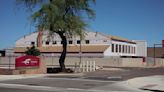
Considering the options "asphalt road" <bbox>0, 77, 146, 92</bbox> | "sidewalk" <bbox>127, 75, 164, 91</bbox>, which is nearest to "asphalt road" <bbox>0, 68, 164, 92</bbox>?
"asphalt road" <bbox>0, 77, 146, 92</bbox>

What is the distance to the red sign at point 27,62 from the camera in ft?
117

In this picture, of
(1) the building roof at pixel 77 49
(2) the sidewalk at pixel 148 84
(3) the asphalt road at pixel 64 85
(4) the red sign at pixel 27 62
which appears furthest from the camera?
(1) the building roof at pixel 77 49

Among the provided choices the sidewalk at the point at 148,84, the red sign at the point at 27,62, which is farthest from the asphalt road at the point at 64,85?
the red sign at the point at 27,62

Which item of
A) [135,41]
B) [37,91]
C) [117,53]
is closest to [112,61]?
[117,53]

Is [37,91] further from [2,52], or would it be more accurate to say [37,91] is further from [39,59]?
[2,52]

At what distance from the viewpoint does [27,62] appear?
1426 inches

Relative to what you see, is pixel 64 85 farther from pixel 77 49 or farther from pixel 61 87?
pixel 77 49

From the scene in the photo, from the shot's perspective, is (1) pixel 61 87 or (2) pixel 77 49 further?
(2) pixel 77 49

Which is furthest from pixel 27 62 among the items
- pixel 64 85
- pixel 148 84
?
pixel 148 84

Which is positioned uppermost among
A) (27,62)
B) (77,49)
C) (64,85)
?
(77,49)

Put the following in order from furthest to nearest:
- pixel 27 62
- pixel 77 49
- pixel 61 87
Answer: pixel 77 49 < pixel 27 62 < pixel 61 87

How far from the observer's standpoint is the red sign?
35.5 m

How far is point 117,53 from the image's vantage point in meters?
85.5

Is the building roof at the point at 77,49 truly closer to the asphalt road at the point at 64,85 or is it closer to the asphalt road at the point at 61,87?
the asphalt road at the point at 64,85
